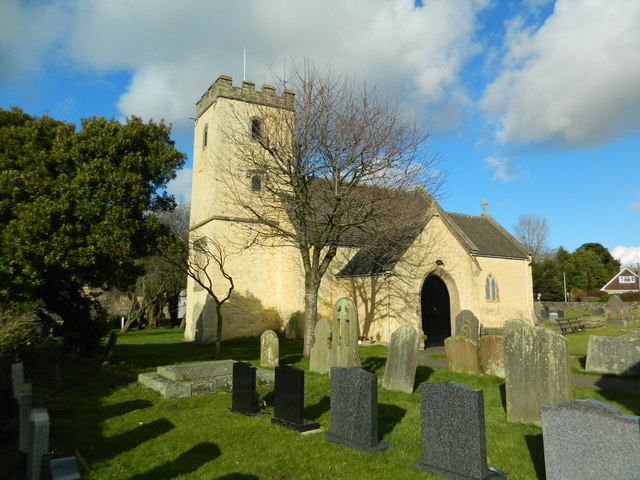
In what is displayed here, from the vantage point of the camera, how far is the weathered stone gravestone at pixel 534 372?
7.14 meters

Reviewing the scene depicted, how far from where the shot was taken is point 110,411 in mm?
8680

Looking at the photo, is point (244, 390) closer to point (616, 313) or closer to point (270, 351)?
point (270, 351)

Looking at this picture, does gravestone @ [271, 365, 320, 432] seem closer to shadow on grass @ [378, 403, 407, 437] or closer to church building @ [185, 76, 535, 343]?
shadow on grass @ [378, 403, 407, 437]

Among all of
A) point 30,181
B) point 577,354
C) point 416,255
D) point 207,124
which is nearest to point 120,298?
point 207,124

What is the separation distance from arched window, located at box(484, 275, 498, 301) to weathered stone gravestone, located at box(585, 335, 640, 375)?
1508 cm

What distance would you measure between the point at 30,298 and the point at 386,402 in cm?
862

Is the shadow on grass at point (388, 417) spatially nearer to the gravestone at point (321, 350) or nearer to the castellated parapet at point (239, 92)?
the gravestone at point (321, 350)

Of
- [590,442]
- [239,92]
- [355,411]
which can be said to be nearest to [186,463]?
[355,411]

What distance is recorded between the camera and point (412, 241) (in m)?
21.1

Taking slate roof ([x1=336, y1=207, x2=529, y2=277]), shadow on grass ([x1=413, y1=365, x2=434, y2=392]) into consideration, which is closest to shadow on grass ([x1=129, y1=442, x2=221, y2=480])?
shadow on grass ([x1=413, y1=365, x2=434, y2=392])

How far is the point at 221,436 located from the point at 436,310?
1861 centimetres

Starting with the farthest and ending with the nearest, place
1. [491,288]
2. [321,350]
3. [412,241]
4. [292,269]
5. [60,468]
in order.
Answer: [491,288]
[292,269]
[412,241]
[321,350]
[60,468]

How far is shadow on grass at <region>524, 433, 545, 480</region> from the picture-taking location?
18.4ft

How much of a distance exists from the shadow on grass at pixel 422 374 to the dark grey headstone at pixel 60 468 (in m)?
8.43
